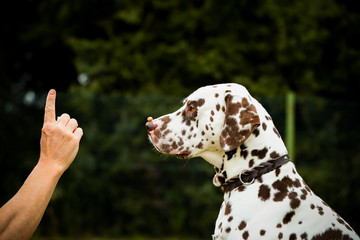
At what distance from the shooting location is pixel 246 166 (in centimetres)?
325

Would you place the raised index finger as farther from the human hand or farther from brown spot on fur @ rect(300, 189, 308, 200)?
brown spot on fur @ rect(300, 189, 308, 200)

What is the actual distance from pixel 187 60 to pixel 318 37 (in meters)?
3.58

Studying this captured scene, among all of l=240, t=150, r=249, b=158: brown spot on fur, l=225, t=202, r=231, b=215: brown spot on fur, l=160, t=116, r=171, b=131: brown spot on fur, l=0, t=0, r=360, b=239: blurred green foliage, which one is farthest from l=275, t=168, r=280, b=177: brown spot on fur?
l=0, t=0, r=360, b=239: blurred green foliage

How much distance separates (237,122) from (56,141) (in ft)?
4.61

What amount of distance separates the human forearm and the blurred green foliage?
6.10 m

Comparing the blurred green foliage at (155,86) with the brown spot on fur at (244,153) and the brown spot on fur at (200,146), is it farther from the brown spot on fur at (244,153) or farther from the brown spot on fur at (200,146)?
the brown spot on fur at (244,153)

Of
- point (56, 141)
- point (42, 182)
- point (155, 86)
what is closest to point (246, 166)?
point (56, 141)

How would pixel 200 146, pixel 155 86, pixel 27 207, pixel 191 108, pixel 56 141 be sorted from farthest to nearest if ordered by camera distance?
1. pixel 155 86
2. pixel 191 108
3. pixel 200 146
4. pixel 56 141
5. pixel 27 207

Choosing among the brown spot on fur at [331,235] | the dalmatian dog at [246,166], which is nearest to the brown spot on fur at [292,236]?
the dalmatian dog at [246,166]

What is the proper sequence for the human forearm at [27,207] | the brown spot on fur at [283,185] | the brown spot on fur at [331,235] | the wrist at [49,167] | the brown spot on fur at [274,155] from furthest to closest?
the brown spot on fur at [274,155] → the brown spot on fur at [283,185] → the brown spot on fur at [331,235] → the wrist at [49,167] → the human forearm at [27,207]

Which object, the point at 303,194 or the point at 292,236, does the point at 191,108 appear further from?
the point at 292,236

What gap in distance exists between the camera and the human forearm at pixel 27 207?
7.04 ft

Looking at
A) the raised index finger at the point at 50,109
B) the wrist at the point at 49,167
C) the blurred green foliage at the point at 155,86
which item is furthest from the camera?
the blurred green foliage at the point at 155,86

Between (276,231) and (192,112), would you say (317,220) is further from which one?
(192,112)
